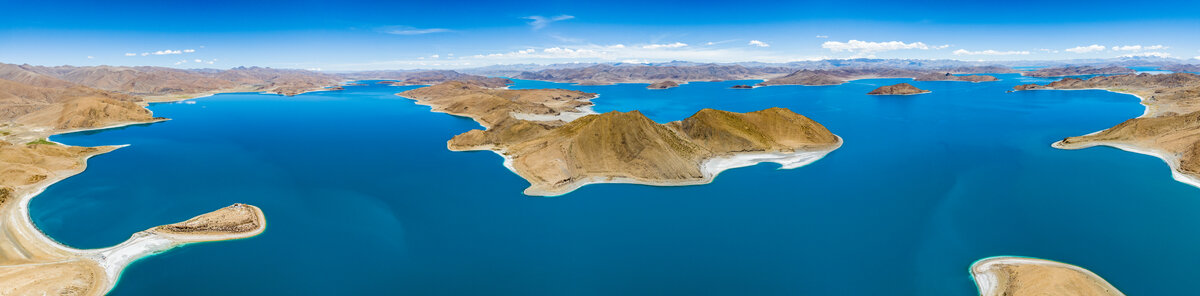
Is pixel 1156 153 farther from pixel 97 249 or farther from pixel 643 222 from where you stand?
pixel 97 249

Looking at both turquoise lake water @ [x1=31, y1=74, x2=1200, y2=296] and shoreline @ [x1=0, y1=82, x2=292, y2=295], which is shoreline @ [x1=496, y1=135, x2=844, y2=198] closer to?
turquoise lake water @ [x1=31, y1=74, x2=1200, y2=296]

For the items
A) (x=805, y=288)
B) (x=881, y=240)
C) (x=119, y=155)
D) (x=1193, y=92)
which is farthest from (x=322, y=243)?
(x=1193, y=92)

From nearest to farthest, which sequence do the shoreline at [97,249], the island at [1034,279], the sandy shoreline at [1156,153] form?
the island at [1034,279] < the shoreline at [97,249] < the sandy shoreline at [1156,153]

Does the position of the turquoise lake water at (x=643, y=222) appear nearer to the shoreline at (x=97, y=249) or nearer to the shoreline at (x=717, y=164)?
the shoreline at (x=97, y=249)

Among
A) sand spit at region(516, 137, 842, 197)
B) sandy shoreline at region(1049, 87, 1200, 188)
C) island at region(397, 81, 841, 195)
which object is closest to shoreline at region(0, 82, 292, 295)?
sand spit at region(516, 137, 842, 197)

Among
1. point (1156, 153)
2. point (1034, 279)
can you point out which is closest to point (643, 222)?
point (1034, 279)

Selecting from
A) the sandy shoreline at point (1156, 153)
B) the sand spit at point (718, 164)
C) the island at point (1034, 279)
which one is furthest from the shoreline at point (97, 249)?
the sandy shoreline at point (1156, 153)

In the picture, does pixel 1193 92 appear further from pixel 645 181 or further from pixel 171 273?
pixel 171 273
